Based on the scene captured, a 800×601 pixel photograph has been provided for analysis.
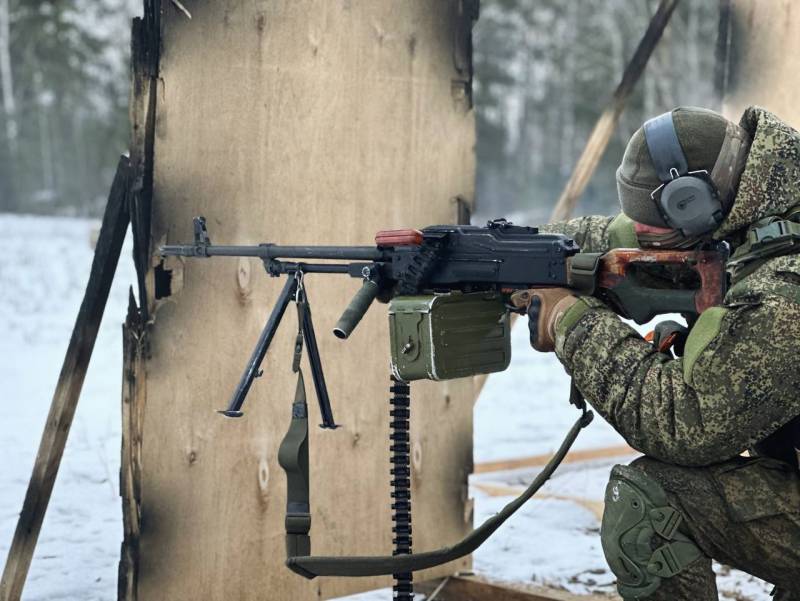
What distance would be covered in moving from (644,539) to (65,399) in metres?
1.98

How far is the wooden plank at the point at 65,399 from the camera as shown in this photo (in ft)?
11.1

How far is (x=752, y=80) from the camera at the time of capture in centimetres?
434

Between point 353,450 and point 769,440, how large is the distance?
1.58 metres

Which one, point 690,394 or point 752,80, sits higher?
point 752,80

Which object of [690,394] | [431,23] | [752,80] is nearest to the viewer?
[690,394]

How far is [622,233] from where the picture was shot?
3289 mm

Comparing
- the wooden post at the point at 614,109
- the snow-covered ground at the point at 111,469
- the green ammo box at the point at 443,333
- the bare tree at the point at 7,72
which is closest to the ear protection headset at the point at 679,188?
the green ammo box at the point at 443,333

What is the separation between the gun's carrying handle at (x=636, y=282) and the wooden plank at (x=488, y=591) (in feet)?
4.73

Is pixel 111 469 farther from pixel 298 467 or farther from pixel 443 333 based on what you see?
pixel 443 333

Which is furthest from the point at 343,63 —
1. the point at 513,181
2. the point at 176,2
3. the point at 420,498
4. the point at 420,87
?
the point at 513,181

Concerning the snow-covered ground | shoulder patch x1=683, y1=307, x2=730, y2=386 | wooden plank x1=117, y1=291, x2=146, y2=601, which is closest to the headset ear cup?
shoulder patch x1=683, y1=307, x2=730, y2=386

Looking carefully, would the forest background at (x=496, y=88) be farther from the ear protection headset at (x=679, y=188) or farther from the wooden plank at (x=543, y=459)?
the ear protection headset at (x=679, y=188)

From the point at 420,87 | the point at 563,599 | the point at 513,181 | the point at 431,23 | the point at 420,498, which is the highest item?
the point at 513,181

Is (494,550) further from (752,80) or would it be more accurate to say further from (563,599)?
(752,80)
